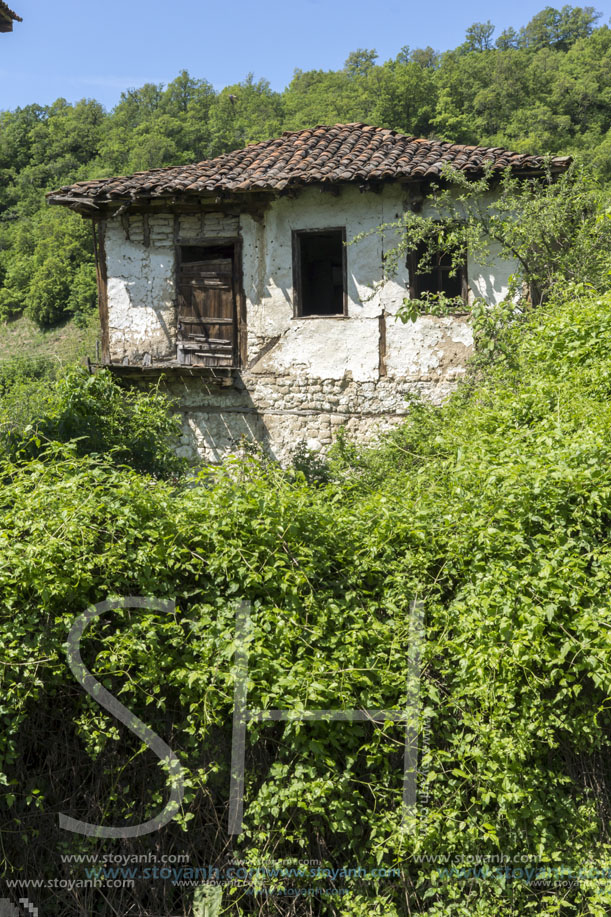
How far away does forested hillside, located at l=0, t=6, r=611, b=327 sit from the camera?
22000 mm

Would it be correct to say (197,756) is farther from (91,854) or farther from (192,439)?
(192,439)

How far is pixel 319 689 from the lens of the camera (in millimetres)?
3379

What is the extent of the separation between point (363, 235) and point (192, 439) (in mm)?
3733

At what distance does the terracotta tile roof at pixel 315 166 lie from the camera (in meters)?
9.14

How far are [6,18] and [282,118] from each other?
2157cm

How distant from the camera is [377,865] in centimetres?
354

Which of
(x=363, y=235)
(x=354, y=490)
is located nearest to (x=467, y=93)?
(x=363, y=235)

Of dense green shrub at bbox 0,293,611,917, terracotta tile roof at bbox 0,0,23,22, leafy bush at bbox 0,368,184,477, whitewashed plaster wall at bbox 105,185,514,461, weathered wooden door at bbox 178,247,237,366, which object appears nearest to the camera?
dense green shrub at bbox 0,293,611,917

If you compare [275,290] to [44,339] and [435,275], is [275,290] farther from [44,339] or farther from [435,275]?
[44,339]

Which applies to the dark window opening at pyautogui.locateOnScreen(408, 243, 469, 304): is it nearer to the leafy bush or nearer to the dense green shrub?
the leafy bush

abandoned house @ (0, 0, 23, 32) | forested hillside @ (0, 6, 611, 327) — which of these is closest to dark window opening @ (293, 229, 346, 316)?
abandoned house @ (0, 0, 23, 32)

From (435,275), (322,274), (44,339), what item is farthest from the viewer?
(44,339)

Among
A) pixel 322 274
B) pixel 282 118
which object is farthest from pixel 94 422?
pixel 282 118

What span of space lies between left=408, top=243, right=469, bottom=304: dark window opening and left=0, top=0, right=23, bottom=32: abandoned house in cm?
537
